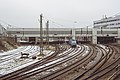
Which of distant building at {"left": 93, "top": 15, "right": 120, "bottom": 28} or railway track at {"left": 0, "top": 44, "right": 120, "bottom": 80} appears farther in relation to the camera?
distant building at {"left": 93, "top": 15, "right": 120, "bottom": 28}

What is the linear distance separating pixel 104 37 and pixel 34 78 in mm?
69581

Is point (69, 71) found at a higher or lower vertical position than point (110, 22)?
lower

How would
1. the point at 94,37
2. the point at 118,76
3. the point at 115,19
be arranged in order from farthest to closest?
the point at 115,19
the point at 94,37
the point at 118,76

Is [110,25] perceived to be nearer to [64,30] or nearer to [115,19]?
[115,19]

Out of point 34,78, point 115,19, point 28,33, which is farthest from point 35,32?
point 34,78

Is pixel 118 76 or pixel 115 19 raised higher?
pixel 115 19

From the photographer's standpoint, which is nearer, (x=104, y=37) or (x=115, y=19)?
(x=104, y=37)

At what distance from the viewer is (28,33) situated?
84812 mm

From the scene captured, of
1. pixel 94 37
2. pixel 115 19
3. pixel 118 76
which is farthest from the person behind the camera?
pixel 115 19

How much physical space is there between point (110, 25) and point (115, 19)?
717 centimetres

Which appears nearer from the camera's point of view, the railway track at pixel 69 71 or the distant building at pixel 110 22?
the railway track at pixel 69 71

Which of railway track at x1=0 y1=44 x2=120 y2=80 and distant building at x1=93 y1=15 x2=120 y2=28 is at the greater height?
distant building at x1=93 y1=15 x2=120 y2=28

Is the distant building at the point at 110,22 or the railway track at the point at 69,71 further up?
the distant building at the point at 110,22

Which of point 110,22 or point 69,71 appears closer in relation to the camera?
point 69,71
